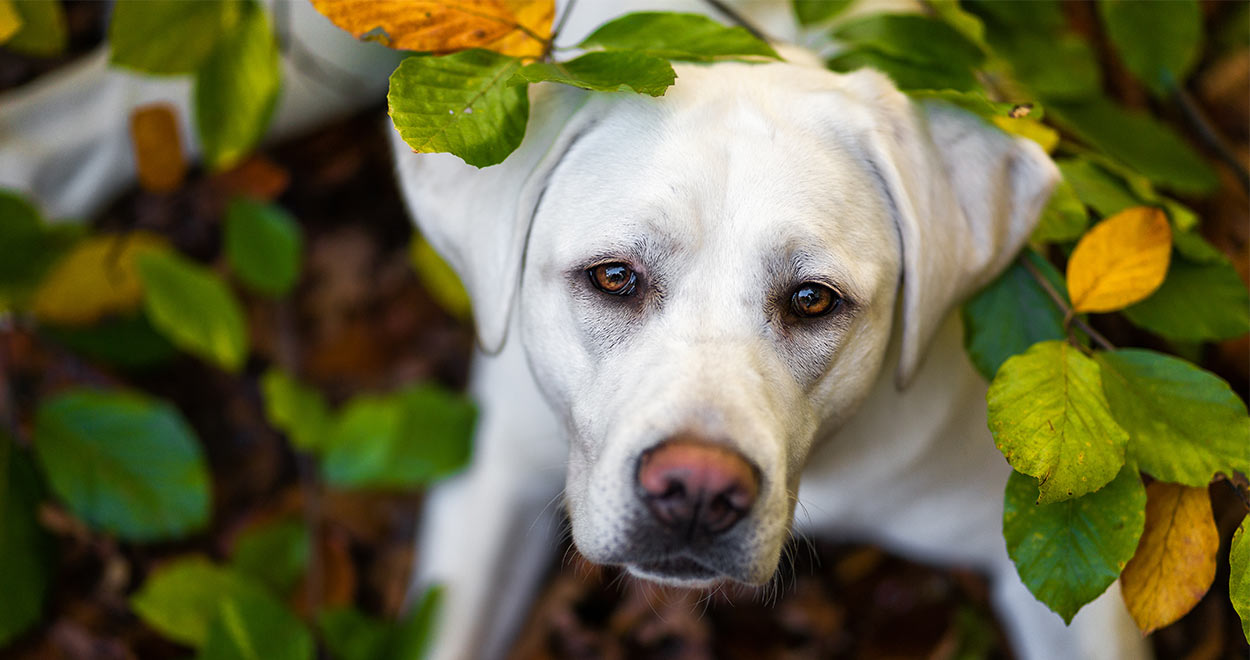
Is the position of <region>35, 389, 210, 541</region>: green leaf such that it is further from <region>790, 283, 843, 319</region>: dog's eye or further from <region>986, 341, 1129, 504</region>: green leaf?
<region>986, 341, 1129, 504</region>: green leaf

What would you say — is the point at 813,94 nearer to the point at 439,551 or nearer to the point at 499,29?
the point at 499,29

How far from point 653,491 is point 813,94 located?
70 cm

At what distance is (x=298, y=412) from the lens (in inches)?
91.9

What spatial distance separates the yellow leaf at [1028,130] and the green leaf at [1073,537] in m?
0.58

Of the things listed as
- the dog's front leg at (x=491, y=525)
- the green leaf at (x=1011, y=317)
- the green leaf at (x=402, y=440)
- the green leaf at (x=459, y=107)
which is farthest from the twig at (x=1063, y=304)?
the green leaf at (x=402, y=440)

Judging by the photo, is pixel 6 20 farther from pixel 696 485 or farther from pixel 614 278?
pixel 696 485

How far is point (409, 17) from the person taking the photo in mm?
1342

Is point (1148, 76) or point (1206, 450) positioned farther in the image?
point (1148, 76)

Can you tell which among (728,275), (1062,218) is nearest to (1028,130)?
(1062,218)

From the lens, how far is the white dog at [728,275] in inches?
51.9

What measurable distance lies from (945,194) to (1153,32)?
724mm

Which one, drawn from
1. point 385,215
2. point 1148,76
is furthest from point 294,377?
point 1148,76

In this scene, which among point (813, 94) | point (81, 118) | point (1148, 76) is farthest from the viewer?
point (81, 118)

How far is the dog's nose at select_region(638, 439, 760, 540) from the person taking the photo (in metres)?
1.24
